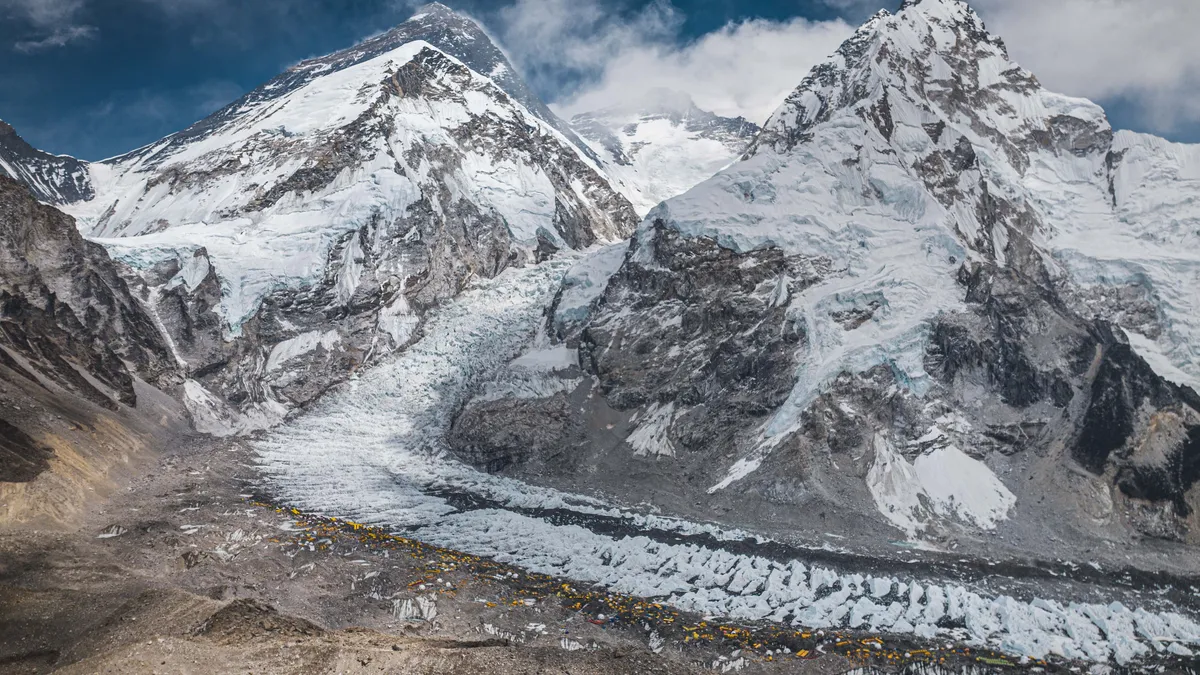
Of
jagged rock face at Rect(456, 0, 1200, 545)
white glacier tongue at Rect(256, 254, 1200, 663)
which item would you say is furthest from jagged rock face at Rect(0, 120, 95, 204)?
jagged rock face at Rect(456, 0, 1200, 545)

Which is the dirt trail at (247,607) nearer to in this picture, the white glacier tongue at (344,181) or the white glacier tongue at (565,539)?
the white glacier tongue at (565,539)

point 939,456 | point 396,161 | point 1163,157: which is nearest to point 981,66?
point 1163,157

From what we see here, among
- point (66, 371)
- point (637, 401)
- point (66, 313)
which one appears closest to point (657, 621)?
point (637, 401)

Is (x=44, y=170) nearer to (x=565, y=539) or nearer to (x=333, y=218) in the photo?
(x=333, y=218)

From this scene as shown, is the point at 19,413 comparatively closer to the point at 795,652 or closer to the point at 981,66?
the point at 795,652

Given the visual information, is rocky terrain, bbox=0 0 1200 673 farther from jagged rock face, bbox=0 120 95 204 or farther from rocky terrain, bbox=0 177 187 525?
jagged rock face, bbox=0 120 95 204

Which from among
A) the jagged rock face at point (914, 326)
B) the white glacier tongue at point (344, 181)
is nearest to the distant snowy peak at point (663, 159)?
the white glacier tongue at point (344, 181)
